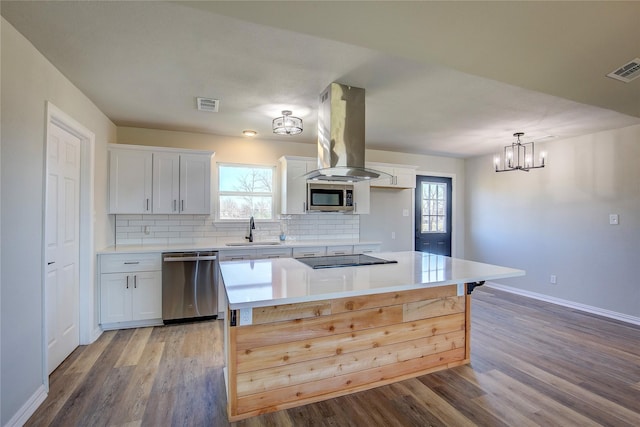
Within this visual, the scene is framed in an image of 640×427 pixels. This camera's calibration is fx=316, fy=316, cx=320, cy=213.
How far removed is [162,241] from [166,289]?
30.7 inches

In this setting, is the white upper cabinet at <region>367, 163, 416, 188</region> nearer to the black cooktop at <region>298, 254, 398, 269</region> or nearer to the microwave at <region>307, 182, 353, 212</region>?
the microwave at <region>307, 182, 353, 212</region>

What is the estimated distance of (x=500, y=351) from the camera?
2.94m

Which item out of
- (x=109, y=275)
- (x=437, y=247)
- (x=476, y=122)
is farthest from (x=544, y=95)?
(x=109, y=275)

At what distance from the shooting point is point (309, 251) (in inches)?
166

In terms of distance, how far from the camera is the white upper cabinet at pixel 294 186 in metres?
4.36

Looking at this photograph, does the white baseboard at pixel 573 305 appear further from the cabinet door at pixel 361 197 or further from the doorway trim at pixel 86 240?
the doorway trim at pixel 86 240

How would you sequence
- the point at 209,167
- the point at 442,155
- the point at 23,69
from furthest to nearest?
the point at 442,155, the point at 209,167, the point at 23,69

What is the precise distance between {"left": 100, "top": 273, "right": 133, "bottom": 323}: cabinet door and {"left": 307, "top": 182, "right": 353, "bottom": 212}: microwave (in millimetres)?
2364

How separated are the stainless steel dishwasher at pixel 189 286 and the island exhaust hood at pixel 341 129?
6.14 ft

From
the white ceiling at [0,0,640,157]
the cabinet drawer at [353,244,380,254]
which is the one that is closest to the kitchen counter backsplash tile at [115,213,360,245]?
the cabinet drawer at [353,244,380,254]

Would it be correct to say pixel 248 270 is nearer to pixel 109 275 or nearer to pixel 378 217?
pixel 109 275

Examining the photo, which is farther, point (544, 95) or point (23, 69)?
point (544, 95)

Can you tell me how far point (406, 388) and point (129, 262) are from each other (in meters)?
3.03

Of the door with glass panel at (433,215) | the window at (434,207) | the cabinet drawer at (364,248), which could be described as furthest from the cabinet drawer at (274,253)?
the window at (434,207)
